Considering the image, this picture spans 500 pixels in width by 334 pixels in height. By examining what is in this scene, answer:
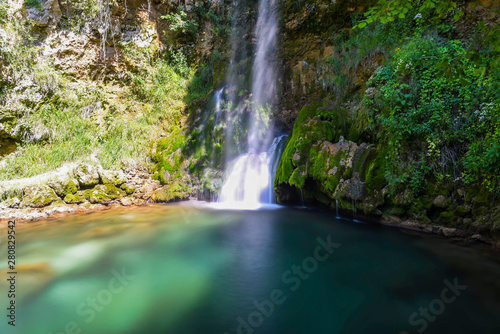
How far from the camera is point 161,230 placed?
534cm

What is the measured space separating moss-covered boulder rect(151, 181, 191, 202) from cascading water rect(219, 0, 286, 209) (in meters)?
1.23

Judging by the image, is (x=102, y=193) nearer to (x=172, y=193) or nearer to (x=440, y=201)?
(x=172, y=193)

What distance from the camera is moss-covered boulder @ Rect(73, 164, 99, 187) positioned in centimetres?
726

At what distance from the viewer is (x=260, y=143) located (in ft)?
28.7

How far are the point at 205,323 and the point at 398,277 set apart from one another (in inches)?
99.1

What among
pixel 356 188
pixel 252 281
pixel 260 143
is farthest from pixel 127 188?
pixel 356 188

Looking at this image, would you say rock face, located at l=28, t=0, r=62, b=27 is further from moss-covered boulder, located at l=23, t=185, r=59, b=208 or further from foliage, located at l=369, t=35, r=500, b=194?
foliage, located at l=369, t=35, r=500, b=194

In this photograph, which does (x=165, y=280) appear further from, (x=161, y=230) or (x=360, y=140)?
(x=360, y=140)

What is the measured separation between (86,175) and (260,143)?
18.1 ft

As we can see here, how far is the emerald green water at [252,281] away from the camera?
256 centimetres

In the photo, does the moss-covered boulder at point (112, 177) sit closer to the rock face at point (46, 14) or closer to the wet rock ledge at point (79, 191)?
the wet rock ledge at point (79, 191)

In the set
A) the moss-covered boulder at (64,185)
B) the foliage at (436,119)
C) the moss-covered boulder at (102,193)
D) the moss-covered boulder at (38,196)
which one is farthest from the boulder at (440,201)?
the moss-covered boulder at (38,196)

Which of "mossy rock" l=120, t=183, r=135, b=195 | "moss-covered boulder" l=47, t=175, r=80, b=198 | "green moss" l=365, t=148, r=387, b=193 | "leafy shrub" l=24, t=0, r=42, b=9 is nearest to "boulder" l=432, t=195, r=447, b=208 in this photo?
"green moss" l=365, t=148, r=387, b=193

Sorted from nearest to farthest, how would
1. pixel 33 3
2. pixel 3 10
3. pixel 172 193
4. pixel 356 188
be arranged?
1. pixel 356 188
2. pixel 172 193
3. pixel 3 10
4. pixel 33 3
